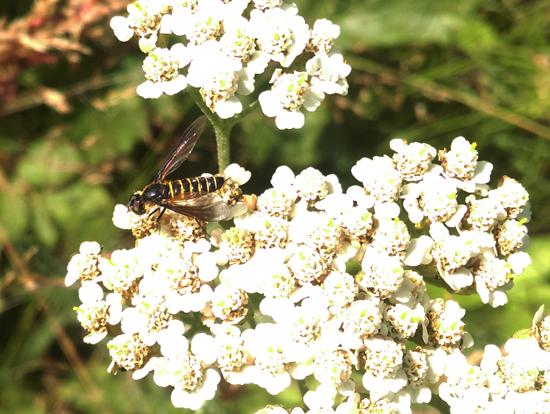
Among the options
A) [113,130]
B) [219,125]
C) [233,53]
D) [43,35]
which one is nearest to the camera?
[233,53]

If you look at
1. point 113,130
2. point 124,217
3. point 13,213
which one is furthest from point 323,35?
point 13,213

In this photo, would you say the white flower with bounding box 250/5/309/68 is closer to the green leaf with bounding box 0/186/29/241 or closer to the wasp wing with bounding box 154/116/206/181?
the wasp wing with bounding box 154/116/206/181

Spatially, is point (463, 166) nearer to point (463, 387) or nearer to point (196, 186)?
point (463, 387)

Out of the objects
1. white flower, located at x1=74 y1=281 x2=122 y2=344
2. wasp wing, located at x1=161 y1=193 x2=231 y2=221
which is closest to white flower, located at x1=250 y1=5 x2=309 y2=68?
wasp wing, located at x1=161 y1=193 x2=231 y2=221

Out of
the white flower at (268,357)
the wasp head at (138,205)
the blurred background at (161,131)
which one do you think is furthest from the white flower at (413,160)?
the blurred background at (161,131)

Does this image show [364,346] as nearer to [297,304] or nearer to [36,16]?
[297,304]
